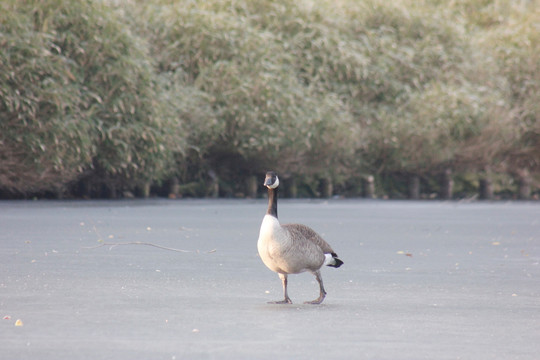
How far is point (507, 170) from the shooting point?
44562 millimetres

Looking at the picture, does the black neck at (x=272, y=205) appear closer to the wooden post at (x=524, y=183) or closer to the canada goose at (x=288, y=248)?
the canada goose at (x=288, y=248)

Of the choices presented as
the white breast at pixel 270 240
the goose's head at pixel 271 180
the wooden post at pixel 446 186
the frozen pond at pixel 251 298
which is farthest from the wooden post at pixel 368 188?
the white breast at pixel 270 240

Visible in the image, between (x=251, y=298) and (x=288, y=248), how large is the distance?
1.06 metres

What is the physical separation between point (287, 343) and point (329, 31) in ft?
112

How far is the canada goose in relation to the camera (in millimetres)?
8164

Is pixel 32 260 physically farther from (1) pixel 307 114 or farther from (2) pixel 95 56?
(1) pixel 307 114

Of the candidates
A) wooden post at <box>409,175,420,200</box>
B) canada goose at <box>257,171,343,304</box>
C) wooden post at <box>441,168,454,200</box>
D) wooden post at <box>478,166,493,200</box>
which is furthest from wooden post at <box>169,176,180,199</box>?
canada goose at <box>257,171,343,304</box>

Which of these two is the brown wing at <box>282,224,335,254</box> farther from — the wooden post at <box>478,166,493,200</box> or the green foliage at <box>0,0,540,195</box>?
the wooden post at <box>478,166,493,200</box>

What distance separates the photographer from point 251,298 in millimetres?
9062

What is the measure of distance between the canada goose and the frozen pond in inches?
12.8

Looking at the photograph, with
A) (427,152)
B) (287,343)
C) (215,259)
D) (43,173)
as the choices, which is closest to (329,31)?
(427,152)

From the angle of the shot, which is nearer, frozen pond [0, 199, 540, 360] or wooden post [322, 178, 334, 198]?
frozen pond [0, 199, 540, 360]

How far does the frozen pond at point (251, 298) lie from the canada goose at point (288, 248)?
325mm

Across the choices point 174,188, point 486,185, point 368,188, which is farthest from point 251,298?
point 486,185
